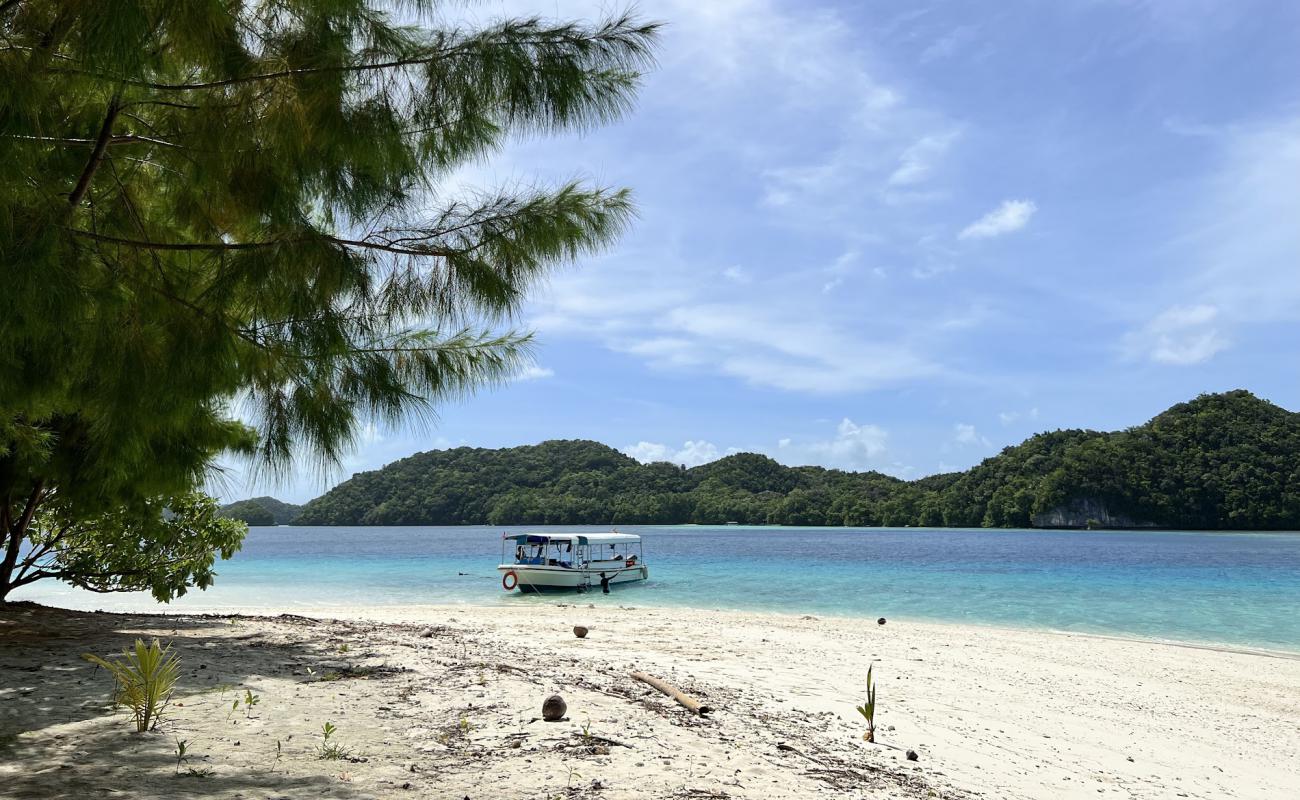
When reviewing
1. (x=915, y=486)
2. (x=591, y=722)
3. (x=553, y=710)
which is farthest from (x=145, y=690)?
(x=915, y=486)

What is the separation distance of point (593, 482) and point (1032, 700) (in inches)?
3929

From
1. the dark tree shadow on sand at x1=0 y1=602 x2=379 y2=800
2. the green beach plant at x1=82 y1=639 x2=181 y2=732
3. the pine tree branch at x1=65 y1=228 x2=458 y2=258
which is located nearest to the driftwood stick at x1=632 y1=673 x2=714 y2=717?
the dark tree shadow on sand at x1=0 y1=602 x2=379 y2=800

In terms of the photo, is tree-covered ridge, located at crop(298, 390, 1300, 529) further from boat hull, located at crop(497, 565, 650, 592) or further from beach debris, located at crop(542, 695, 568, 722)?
beach debris, located at crop(542, 695, 568, 722)

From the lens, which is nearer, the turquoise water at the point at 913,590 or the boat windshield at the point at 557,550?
the turquoise water at the point at 913,590

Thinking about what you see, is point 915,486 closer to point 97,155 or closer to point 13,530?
point 13,530

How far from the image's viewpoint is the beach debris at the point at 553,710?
5.11 metres

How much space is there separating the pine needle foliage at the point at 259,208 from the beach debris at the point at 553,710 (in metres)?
2.10

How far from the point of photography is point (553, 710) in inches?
201

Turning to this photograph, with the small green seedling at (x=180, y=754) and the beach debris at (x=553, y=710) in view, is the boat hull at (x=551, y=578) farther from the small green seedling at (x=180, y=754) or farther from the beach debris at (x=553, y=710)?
the small green seedling at (x=180, y=754)

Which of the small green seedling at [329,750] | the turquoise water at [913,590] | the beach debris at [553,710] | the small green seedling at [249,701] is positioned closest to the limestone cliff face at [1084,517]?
the turquoise water at [913,590]

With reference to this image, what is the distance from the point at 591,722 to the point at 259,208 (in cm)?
364

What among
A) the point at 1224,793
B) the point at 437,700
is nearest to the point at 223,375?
the point at 437,700

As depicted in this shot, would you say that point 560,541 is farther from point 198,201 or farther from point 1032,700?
point 198,201

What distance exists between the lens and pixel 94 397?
4.38m
